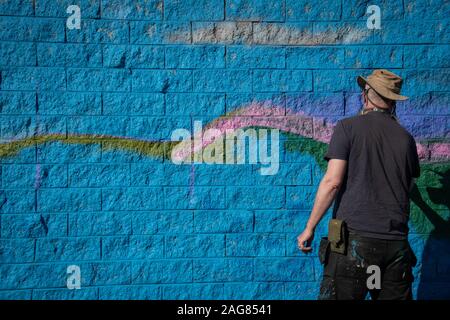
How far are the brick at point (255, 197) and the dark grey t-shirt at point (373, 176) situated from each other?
0.99 meters

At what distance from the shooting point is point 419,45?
467cm

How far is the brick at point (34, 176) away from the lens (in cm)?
445

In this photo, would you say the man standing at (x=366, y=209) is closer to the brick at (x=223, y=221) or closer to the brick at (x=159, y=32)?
the brick at (x=223, y=221)

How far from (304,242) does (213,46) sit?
1.78m

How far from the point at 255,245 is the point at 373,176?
51.9 inches

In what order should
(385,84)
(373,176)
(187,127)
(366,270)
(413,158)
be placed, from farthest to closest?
(187,127)
(385,84)
(413,158)
(373,176)
(366,270)

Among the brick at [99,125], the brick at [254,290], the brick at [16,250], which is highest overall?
the brick at [99,125]

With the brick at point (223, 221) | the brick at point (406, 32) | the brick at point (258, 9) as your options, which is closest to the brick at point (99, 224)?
the brick at point (223, 221)

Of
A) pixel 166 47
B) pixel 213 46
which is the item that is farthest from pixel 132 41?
pixel 213 46

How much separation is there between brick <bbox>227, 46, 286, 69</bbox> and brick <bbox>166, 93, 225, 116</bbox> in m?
0.29

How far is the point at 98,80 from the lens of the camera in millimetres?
4508

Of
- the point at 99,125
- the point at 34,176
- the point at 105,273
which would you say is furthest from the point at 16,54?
the point at 105,273

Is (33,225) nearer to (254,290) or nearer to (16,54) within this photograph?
(16,54)
